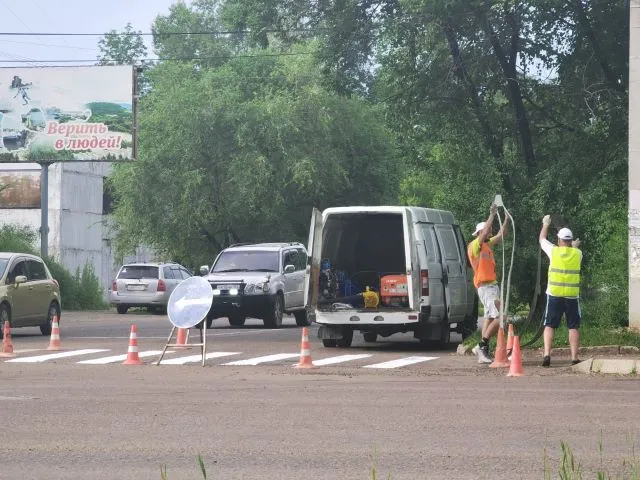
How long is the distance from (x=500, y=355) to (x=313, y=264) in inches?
200

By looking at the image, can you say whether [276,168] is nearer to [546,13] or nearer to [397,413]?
[546,13]

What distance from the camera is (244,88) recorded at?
66812 mm

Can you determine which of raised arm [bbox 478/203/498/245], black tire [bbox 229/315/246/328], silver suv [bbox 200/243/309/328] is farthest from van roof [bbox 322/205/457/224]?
black tire [bbox 229/315/246/328]

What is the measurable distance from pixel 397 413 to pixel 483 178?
16.7 meters

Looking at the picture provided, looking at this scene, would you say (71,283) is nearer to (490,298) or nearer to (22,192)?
(22,192)

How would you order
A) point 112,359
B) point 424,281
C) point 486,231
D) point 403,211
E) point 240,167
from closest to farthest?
1. point 486,231
2. point 112,359
3. point 424,281
4. point 403,211
5. point 240,167

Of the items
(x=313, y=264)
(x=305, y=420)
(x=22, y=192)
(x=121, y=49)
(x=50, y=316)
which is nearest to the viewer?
(x=305, y=420)

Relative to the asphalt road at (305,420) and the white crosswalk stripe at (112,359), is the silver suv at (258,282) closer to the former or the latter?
the white crosswalk stripe at (112,359)

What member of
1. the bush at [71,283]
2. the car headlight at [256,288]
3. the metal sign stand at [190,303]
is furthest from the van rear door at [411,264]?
the bush at [71,283]

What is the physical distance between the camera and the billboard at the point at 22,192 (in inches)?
2837

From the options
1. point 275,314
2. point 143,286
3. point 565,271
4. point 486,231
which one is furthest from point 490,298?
point 143,286

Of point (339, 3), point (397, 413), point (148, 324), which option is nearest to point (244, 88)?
point (148, 324)

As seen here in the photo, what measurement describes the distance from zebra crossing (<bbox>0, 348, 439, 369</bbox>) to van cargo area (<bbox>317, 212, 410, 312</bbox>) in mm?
1579

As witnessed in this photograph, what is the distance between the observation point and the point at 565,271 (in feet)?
67.4
